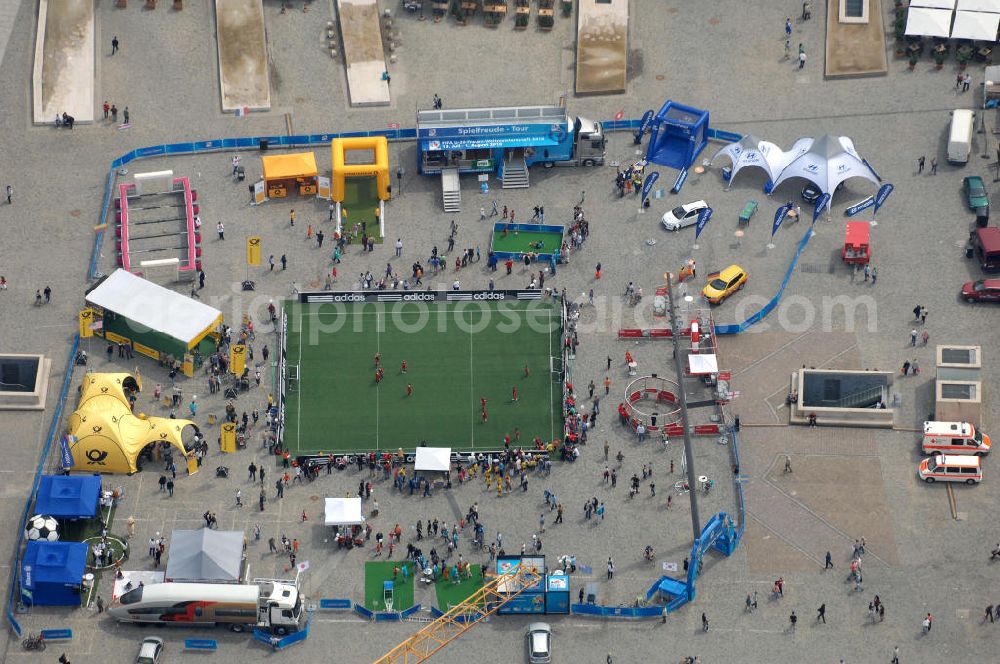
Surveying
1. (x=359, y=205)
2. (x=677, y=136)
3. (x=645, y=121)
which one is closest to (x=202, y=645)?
(x=359, y=205)

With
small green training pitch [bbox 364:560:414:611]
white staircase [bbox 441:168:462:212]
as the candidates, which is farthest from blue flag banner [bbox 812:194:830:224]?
small green training pitch [bbox 364:560:414:611]

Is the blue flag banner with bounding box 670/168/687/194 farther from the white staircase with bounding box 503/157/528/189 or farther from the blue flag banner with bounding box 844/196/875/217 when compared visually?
the blue flag banner with bounding box 844/196/875/217

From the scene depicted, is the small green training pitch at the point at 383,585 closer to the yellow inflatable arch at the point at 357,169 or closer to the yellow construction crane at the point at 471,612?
the yellow construction crane at the point at 471,612

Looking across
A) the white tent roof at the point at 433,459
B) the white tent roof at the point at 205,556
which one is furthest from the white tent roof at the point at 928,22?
the white tent roof at the point at 205,556

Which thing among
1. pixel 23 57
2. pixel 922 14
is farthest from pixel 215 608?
pixel 922 14

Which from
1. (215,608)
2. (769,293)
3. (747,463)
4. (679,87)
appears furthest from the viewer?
(679,87)

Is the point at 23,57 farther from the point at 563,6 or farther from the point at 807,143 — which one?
the point at 807,143
